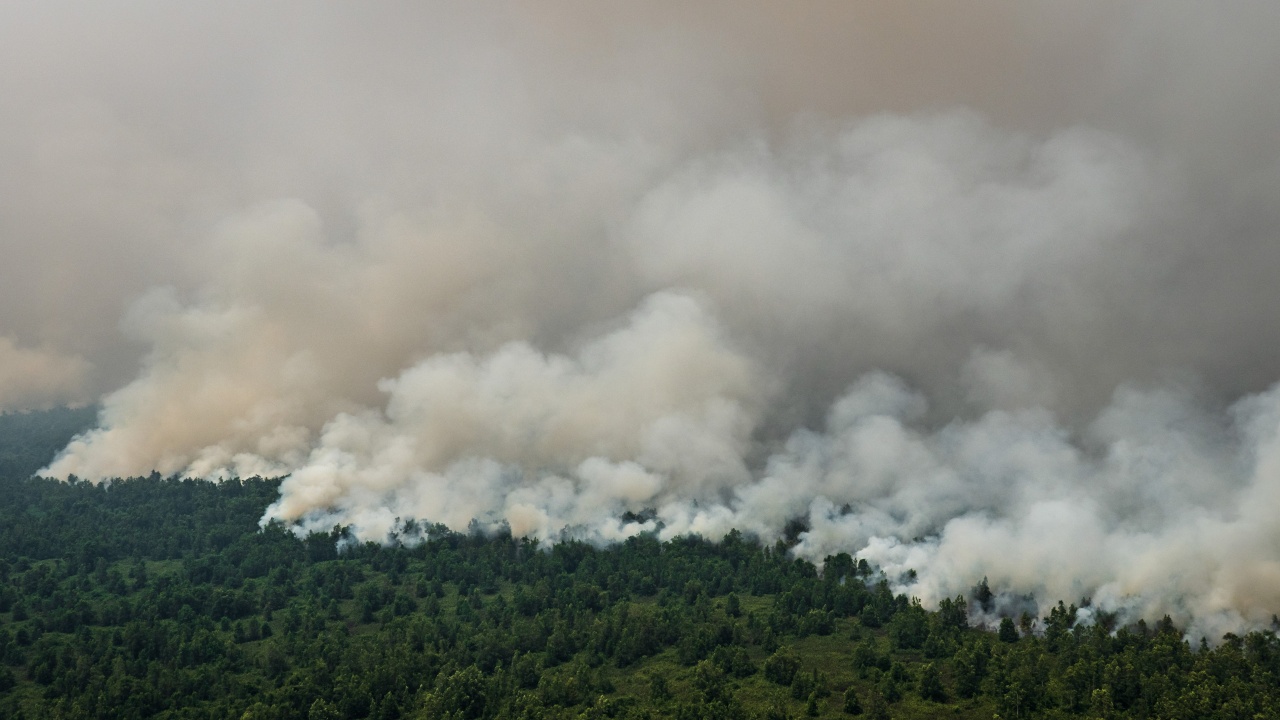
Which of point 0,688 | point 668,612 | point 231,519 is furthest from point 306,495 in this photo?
point 668,612

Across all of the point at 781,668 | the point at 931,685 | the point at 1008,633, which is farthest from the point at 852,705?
the point at 1008,633

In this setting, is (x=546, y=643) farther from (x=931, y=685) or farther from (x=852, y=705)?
(x=931, y=685)

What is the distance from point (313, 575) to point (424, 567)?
1474cm

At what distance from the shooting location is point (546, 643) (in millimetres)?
101938

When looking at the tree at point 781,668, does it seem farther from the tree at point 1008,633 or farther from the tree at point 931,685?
the tree at point 1008,633

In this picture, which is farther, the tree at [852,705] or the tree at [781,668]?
the tree at [781,668]

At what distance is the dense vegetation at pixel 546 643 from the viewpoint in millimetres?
82938

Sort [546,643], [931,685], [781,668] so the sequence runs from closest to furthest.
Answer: [931,685] < [781,668] < [546,643]

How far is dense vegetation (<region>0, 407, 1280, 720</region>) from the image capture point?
82938mm

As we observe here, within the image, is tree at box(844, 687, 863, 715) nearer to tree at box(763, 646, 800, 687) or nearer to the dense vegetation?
the dense vegetation

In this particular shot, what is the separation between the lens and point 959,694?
276 feet

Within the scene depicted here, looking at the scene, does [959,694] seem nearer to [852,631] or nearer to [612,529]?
[852,631]

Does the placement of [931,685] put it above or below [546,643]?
below

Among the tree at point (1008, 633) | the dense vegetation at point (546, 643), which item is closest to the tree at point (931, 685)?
the dense vegetation at point (546, 643)
